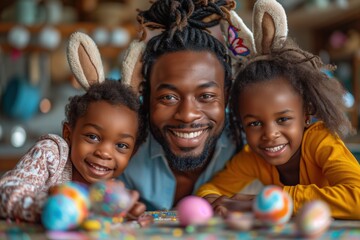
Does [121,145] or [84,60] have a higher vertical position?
[84,60]

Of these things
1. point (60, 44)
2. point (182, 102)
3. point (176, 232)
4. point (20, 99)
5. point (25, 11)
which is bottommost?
point (176, 232)

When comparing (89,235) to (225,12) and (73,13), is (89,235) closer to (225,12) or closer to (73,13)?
(225,12)

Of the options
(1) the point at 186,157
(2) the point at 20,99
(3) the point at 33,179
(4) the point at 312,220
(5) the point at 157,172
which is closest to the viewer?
(4) the point at 312,220

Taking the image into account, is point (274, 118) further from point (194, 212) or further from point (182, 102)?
point (194, 212)

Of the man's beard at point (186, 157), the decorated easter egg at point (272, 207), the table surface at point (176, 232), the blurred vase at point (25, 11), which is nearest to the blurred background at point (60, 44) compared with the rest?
the blurred vase at point (25, 11)

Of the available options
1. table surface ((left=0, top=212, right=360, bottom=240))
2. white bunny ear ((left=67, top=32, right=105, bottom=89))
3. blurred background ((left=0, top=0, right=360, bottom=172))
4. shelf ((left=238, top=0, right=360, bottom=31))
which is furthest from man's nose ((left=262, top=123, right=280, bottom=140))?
shelf ((left=238, top=0, right=360, bottom=31))

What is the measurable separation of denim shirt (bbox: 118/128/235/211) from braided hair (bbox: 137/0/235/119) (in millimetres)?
137

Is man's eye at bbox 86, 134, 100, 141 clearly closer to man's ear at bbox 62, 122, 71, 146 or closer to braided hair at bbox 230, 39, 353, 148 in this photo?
man's ear at bbox 62, 122, 71, 146

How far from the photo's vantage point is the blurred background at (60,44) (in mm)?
2945

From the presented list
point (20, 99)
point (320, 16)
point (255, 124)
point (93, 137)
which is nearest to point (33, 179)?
point (93, 137)

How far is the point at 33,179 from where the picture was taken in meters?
1.00

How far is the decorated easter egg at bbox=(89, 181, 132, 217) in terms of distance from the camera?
0.81 meters

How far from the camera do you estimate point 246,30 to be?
1231 millimetres

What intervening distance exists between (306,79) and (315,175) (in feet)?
0.66
